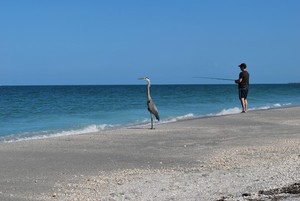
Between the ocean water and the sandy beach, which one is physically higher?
the sandy beach

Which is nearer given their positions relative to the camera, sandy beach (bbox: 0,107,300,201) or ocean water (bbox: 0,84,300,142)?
sandy beach (bbox: 0,107,300,201)

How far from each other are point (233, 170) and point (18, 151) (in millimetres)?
5079

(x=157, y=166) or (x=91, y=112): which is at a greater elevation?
(x=157, y=166)

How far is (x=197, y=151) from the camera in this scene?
1130 centimetres

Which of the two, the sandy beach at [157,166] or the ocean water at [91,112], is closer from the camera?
the sandy beach at [157,166]

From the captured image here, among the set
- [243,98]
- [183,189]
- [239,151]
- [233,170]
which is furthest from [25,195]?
[243,98]

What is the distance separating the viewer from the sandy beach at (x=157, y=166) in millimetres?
7289

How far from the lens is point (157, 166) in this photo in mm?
9641

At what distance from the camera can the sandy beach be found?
23.9 ft

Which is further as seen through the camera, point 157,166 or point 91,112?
point 91,112

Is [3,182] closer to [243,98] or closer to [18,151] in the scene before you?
[18,151]

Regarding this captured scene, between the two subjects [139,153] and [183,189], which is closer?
[183,189]

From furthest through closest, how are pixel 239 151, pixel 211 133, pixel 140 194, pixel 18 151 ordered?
1. pixel 211 133
2. pixel 18 151
3. pixel 239 151
4. pixel 140 194

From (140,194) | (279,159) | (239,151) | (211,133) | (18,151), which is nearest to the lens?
(140,194)
